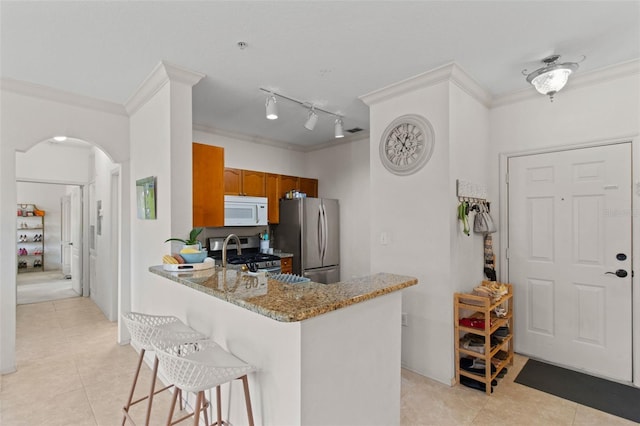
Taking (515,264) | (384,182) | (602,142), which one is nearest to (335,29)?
(384,182)

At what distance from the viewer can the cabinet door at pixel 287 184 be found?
4960 mm

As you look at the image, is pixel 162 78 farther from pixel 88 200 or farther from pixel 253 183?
pixel 88 200

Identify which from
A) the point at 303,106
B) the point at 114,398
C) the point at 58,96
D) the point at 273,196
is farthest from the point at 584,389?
the point at 58,96

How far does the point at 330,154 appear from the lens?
17.1ft

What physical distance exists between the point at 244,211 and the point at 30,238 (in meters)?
7.52

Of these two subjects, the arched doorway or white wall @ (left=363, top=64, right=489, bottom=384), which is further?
the arched doorway

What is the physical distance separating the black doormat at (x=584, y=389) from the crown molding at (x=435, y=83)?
102 inches

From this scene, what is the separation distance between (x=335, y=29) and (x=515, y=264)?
9.20 feet

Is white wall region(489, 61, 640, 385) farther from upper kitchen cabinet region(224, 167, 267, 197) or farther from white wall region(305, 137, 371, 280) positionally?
upper kitchen cabinet region(224, 167, 267, 197)

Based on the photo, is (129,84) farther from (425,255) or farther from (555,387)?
(555,387)

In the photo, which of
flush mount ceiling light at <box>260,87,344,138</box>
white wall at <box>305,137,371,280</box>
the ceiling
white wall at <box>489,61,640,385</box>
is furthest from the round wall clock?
white wall at <box>305,137,371,280</box>

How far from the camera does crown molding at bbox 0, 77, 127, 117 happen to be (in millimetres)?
2806

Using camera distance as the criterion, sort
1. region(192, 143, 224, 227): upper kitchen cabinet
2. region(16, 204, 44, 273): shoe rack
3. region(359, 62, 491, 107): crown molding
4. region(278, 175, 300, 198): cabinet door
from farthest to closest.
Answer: region(16, 204, 44, 273): shoe rack < region(278, 175, 300, 198): cabinet door < region(192, 143, 224, 227): upper kitchen cabinet < region(359, 62, 491, 107): crown molding

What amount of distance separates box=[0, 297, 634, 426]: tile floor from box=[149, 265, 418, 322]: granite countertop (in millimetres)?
1089
